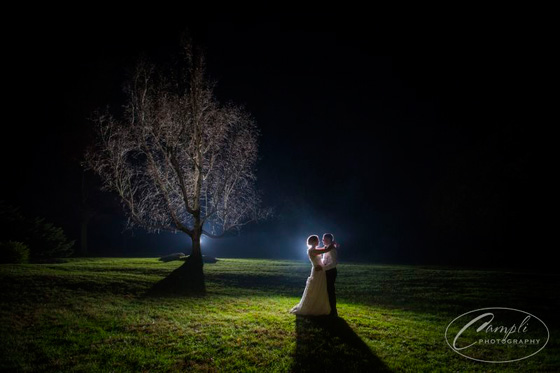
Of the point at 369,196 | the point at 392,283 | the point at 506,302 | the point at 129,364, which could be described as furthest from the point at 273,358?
the point at 369,196

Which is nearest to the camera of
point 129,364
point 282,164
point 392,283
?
point 129,364

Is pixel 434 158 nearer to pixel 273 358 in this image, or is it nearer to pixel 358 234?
pixel 358 234

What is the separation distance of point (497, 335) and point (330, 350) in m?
4.92

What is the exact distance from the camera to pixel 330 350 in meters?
7.66

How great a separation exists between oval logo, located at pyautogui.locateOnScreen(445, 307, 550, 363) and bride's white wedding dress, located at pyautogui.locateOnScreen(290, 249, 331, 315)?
10.6 ft

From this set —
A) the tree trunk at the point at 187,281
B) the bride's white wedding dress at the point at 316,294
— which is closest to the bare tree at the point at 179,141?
the tree trunk at the point at 187,281

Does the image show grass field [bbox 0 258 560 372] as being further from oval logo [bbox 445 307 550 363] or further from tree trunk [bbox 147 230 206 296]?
tree trunk [bbox 147 230 206 296]

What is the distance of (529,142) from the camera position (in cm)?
3397

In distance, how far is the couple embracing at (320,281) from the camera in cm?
958

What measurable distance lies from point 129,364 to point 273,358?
9.49 ft

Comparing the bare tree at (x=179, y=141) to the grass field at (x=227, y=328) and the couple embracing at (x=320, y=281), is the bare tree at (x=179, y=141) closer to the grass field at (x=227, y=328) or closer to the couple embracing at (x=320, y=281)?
the grass field at (x=227, y=328)

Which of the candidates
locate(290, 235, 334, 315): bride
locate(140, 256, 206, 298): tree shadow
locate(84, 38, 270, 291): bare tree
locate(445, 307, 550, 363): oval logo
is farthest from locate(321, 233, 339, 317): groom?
locate(84, 38, 270, 291): bare tree

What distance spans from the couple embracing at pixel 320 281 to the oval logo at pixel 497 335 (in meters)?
3.16

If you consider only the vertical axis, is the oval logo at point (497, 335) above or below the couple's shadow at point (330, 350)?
below
